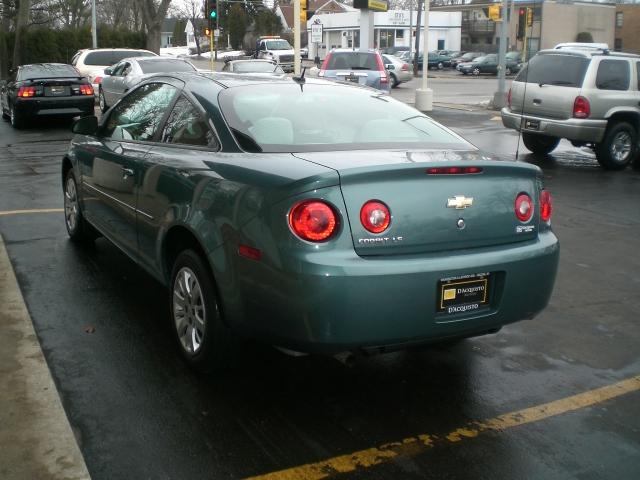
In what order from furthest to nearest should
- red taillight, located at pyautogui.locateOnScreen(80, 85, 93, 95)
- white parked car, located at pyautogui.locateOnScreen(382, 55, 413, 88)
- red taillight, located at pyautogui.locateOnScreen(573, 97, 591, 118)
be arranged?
white parked car, located at pyautogui.locateOnScreen(382, 55, 413, 88) < red taillight, located at pyautogui.locateOnScreen(80, 85, 93, 95) < red taillight, located at pyautogui.locateOnScreen(573, 97, 591, 118)

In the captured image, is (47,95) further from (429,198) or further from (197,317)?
(429,198)

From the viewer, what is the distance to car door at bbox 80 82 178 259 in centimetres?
530

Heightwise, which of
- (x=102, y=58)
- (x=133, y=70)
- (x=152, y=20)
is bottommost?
(x=133, y=70)

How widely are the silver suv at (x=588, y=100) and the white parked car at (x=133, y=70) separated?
842 cm

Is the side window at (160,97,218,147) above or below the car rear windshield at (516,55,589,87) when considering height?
below

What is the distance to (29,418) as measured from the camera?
12.6ft

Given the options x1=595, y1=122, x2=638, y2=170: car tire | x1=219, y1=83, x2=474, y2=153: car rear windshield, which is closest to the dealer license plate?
x1=219, y1=83, x2=474, y2=153: car rear windshield

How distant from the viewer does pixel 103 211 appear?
19.6ft

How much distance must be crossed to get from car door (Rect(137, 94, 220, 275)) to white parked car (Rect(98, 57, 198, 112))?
13.9 meters

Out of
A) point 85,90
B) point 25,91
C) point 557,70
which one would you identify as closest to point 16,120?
point 25,91

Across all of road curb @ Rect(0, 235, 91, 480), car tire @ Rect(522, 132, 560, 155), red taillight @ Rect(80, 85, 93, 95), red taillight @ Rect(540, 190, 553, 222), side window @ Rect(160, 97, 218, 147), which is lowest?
road curb @ Rect(0, 235, 91, 480)

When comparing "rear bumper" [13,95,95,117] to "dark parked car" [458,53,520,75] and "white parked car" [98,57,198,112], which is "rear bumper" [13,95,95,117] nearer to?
"white parked car" [98,57,198,112]

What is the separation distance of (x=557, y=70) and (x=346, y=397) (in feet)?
34.2

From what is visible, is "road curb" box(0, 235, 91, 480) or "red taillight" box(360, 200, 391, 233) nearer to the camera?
"road curb" box(0, 235, 91, 480)
